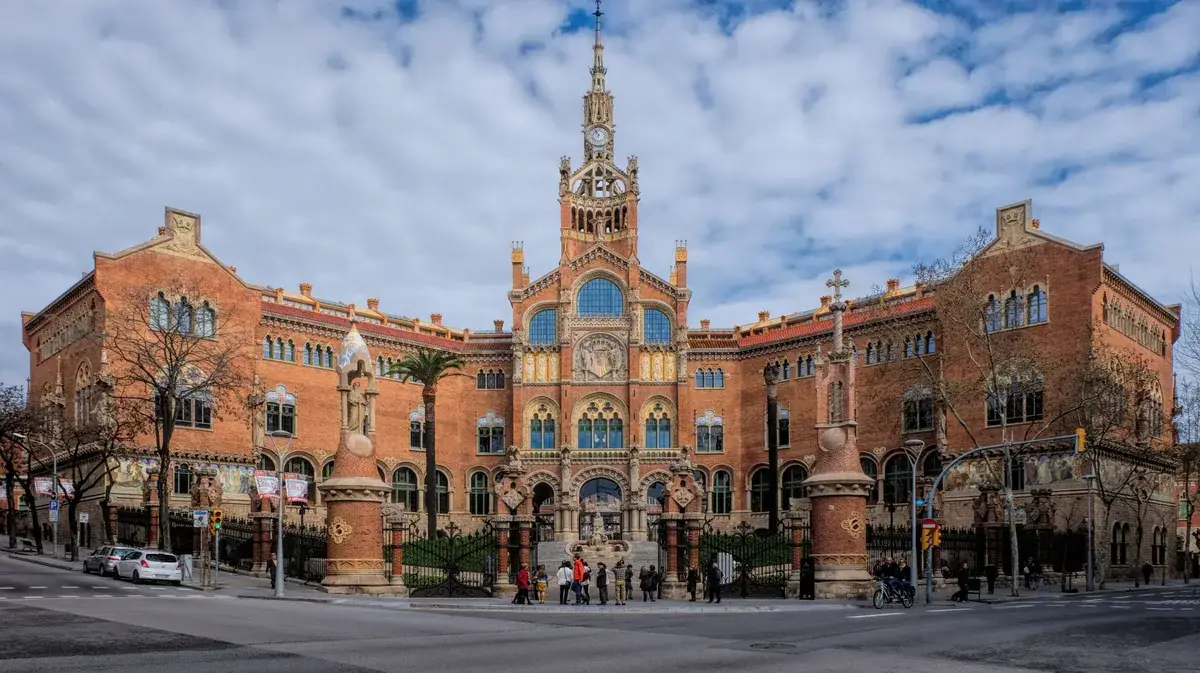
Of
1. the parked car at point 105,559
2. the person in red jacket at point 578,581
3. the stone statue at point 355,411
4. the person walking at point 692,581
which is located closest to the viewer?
the person in red jacket at point 578,581

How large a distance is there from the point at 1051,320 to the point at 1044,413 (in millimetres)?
6041

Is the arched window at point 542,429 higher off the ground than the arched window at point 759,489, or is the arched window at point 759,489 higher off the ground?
the arched window at point 542,429

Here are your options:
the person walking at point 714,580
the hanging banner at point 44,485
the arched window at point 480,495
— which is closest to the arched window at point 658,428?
the arched window at point 480,495

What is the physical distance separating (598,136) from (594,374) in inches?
719

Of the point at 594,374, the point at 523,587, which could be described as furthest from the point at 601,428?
the point at 523,587

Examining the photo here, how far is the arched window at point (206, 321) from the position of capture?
60688 mm

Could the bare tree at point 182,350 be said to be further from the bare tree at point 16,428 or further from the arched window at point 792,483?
the arched window at point 792,483

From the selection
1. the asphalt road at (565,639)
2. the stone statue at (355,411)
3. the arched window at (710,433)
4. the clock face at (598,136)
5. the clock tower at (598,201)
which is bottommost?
the asphalt road at (565,639)

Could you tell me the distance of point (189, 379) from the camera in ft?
190

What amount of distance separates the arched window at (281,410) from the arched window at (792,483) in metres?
30.0

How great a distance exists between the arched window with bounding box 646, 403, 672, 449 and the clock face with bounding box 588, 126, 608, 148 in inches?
782

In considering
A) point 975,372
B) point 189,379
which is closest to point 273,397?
point 189,379

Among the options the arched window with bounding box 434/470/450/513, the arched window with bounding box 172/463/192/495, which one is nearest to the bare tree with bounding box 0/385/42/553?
the arched window with bounding box 172/463/192/495

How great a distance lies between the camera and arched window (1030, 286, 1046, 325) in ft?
183
